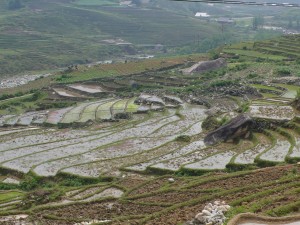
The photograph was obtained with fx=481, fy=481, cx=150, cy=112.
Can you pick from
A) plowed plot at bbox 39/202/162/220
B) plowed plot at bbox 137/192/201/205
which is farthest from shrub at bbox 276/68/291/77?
plowed plot at bbox 39/202/162/220

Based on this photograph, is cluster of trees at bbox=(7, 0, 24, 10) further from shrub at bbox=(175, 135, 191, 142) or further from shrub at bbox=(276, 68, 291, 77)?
shrub at bbox=(175, 135, 191, 142)

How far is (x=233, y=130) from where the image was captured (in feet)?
80.3

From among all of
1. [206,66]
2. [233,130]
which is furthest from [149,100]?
[233,130]

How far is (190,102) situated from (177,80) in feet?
36.5

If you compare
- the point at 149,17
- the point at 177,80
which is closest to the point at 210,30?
the point at 149,17

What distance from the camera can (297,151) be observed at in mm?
20531

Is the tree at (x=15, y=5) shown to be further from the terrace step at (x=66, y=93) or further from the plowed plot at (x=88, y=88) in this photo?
the terrace step at (x=66, y=93)

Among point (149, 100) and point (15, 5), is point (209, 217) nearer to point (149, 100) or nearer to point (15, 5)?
point (149, 100)

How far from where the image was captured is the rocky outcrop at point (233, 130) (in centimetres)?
2445

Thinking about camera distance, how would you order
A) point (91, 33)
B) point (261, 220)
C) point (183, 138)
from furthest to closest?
point (91, 33) → point (183, 138) → point (261, 220)

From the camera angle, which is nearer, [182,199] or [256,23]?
[182,199]

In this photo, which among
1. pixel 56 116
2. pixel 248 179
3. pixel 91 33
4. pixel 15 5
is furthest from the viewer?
pixel 15 5

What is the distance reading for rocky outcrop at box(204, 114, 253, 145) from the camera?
24.5 m

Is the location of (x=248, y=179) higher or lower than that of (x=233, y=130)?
higher
